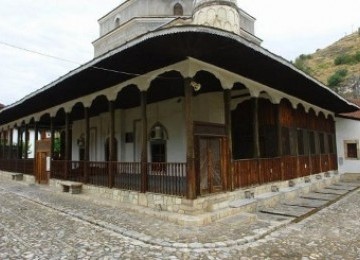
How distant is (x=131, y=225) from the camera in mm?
6906

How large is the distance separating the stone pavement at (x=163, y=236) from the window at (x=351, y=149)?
9464 mm

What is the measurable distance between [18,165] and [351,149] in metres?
18.5

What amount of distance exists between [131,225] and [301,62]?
2770 inches

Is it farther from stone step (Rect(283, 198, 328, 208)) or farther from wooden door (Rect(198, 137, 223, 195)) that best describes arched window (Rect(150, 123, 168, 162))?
stone step (Rect(283, 198, 328, 208))

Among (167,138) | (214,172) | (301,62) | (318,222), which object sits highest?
(301,62)

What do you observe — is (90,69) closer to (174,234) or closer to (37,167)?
(174,234)

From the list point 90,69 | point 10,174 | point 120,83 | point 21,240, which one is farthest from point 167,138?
point 10,174

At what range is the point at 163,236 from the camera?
6055 mm

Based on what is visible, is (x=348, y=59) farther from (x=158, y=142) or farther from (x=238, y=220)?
(x=238, y=220)

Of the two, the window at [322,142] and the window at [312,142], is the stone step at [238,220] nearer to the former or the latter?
the window at [312,142]

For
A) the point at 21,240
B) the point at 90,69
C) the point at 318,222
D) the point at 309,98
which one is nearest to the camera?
the point at 21,240

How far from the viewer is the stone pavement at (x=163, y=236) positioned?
5176mm

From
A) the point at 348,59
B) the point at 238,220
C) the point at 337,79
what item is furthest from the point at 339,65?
the point at 238,220

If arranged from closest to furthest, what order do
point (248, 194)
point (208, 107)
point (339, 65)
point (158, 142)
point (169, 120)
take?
point (248, 194) < point (208, 107) < point (169, 120) < point (158, 142) < point (339, 65)
